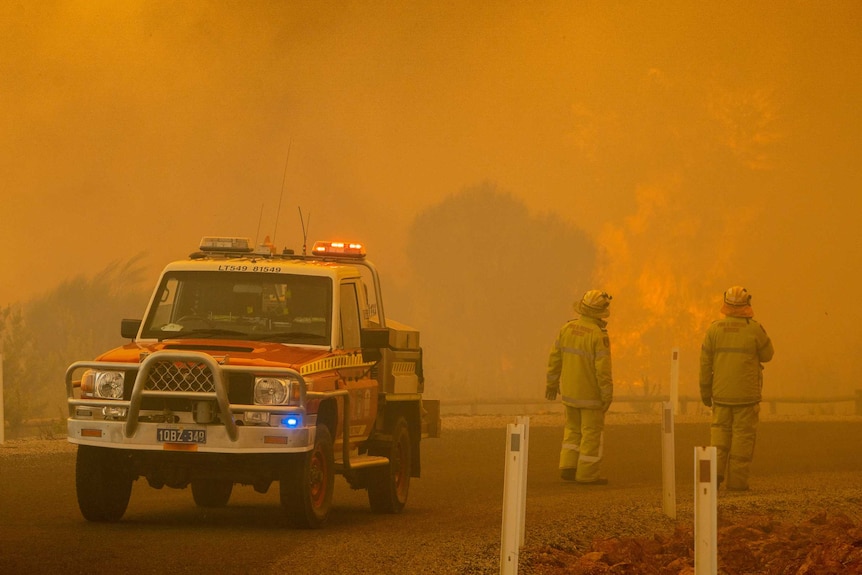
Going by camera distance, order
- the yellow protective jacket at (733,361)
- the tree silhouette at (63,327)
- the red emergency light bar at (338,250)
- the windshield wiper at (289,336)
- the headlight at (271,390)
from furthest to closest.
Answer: the tree silhouette at (63,327)
the yellow protective jacket at (733,361)
the red emergency light bar at (338,250)
the windshield wiper at (289,336)
the headlight at (271,390)

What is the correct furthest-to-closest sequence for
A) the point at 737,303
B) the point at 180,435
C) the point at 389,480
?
1. the point at 737,303
2. the point at 389,480
3. the point at 180,435

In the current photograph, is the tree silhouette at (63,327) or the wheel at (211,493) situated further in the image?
the tree silhouette at (63,327)

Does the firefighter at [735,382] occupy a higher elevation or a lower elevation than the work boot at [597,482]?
higher

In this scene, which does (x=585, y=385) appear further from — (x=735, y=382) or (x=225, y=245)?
(x=225, y=245)

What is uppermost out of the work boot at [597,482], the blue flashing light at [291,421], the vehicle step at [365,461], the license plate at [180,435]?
the blue flashing light at [291,421]

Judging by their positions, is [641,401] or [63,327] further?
[63,327]

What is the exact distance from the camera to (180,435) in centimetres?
1171

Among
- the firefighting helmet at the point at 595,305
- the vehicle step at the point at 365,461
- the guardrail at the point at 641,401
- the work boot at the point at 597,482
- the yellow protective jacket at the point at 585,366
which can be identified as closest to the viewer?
the vehicle step at the point at 365,461

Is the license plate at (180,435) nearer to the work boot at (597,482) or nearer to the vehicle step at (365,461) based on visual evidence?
the vehicle step at (365,461)

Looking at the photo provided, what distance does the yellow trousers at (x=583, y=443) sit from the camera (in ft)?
55.7

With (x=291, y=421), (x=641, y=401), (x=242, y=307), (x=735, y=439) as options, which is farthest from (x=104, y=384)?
(x=641, y=401)

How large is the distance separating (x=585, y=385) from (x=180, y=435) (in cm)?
641

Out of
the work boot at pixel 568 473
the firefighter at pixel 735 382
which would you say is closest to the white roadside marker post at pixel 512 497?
the firefighter at pixel 735 382

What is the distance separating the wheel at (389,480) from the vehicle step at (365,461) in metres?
0.11
